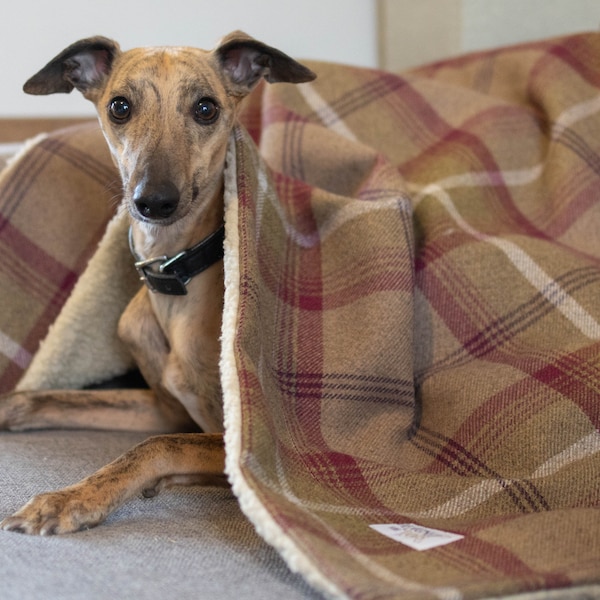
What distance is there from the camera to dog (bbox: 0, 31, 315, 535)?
153cm

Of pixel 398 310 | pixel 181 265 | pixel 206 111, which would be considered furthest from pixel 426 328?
pixel 206 111

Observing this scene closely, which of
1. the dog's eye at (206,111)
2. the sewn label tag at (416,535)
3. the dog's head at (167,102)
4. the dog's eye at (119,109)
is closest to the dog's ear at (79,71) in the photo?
the dog's head at (167,102)

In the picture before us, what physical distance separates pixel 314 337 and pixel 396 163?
774 mm

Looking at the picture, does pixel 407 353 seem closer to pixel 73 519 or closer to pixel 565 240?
pixel 565 240

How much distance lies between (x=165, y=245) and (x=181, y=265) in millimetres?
79

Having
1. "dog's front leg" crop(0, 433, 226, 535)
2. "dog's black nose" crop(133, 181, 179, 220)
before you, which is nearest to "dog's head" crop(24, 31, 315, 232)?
"dog's black nose" crop(133, 181, 179, 220)

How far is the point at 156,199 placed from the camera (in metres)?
1.51

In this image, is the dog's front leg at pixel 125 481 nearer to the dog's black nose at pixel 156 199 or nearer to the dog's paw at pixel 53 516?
the dog's paw at pixel 53 516

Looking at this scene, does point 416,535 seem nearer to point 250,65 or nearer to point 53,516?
point 53,516

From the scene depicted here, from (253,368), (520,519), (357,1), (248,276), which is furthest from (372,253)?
(357,1)

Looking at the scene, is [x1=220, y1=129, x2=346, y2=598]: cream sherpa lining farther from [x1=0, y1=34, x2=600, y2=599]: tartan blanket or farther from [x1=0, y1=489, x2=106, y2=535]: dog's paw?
[x1=0, y1=489, x2=106, y2=535]: dog's paw

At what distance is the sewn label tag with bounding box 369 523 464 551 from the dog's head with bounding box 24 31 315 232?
0.72 metres

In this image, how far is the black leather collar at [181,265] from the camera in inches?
68.6

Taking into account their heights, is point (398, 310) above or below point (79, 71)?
below
